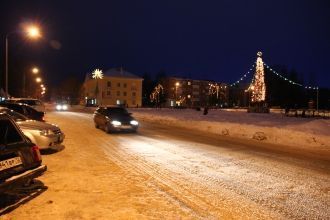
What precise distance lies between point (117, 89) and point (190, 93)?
1984 inches

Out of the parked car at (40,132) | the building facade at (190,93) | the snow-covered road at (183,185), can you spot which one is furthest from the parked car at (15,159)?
the building facade at (190,93)

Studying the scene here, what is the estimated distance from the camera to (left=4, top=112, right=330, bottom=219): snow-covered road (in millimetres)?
6517

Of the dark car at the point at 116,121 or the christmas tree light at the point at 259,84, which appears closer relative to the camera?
the dark car at the point at 116,121

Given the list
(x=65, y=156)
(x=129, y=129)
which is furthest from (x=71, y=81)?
(x=65, y=156)

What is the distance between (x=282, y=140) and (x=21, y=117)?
1220 centimetres

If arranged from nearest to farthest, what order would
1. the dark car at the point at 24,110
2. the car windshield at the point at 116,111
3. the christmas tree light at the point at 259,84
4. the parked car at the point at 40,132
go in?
the parked car at the point at 40,132 → the dark car at the point at 24,110 → the car windshield at the point at 116,111 → the christmas tree light at the point at 259,84

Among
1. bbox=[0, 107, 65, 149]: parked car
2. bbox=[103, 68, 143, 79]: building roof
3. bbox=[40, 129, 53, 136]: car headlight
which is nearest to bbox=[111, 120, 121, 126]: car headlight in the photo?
bbox=[0, 107, 65, 149]: parked car

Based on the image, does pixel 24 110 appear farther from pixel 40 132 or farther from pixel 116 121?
pixel 40 132

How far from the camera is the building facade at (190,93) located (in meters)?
142

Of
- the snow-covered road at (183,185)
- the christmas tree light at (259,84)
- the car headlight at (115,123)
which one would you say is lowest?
the snow-covered road at (183,185)

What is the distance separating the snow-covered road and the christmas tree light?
110 feet

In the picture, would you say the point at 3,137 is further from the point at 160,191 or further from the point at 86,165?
the point at 86,165

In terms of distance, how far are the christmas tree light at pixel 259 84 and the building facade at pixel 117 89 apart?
67.8 m

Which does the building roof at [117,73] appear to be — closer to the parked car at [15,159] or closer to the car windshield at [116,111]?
the car windshield at [116,111]
